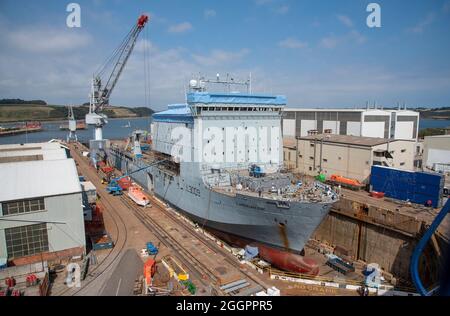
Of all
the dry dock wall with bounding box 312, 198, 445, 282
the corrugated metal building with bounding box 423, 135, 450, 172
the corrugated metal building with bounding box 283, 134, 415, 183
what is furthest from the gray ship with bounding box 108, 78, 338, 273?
the corrugated metal building with bounding box 423, 135, 450, 172

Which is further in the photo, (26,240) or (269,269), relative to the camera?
(269,269)

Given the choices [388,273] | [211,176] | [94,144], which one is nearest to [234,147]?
[211,176]

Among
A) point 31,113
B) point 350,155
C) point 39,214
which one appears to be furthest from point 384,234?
point 31,113

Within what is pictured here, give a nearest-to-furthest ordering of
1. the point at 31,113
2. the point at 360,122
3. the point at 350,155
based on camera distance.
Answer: the point at 350,155 < the point at 360,122 < the point at 31,113

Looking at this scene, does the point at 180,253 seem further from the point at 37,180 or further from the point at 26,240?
the point at 37,180

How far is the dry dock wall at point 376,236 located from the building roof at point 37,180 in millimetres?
17462

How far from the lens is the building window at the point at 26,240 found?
12.3 meters

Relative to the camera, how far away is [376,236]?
61.5ft

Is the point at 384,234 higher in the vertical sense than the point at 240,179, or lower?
Answer: lower

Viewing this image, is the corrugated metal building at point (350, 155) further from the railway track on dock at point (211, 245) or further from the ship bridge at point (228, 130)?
the railway track on dock at point (211, 245)

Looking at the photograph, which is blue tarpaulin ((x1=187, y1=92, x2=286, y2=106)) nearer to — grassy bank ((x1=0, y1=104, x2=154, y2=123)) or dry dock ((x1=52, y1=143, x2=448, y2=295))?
dry dock ((x1=52, y1=143, x2=448, y2=295))

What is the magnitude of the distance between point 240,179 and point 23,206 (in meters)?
10.8

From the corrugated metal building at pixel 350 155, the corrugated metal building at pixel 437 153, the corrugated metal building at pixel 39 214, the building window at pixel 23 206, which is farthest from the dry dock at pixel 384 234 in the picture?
the building window at pixel 23 206
